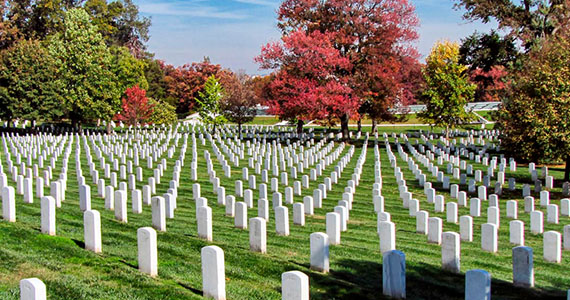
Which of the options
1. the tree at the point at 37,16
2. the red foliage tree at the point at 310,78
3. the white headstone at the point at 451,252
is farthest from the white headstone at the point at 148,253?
the tree at the point at 37,16

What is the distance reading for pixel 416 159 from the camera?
31.4m

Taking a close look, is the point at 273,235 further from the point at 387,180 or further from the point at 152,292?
the point at 387,180

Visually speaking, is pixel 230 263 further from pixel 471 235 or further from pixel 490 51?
pixel 490 51

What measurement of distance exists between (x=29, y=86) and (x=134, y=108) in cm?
896

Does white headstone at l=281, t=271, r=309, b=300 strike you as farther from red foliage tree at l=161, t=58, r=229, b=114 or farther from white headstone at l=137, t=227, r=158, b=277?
red foliage tree at l=161, t=58, r=229, b=114

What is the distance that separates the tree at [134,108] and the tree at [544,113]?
34.9m

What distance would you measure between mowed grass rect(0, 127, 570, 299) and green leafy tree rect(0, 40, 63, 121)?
126 ft

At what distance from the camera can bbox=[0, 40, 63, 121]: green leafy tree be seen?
49.3m

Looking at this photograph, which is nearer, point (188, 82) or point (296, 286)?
point (296, 286)

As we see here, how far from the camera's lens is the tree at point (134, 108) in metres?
50.0

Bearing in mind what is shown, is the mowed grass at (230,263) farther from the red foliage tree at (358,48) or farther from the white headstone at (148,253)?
the red foliage tree at (358,48)

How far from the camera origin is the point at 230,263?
8.98 meters

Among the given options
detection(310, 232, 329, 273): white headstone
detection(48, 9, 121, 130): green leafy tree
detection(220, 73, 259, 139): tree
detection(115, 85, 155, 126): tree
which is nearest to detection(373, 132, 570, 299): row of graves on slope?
detection(310, 232, 329, 273): white headstone

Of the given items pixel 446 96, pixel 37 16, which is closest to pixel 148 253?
pixel 446 96
